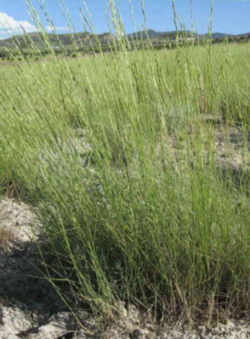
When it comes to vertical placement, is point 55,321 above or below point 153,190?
below

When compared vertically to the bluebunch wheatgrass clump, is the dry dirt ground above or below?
below

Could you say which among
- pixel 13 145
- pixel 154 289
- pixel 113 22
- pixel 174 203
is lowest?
pixel 154 289

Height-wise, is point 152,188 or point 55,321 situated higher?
point 152,188

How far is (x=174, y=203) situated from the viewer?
4.88ft

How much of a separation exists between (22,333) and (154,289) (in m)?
0.61

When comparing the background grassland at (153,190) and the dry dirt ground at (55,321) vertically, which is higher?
the background grassland at (153,190)

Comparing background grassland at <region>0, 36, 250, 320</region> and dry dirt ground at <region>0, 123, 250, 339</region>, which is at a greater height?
background grassland at <region>0, 36, 250, 320</region>

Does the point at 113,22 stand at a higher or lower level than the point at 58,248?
higher

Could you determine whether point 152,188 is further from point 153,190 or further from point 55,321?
point 55,321

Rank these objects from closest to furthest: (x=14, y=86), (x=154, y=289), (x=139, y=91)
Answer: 1. (x=154, y=289)
2. (x=139, y=91)
3. (x=14, y=86)

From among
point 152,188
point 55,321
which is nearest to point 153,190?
point 152,188

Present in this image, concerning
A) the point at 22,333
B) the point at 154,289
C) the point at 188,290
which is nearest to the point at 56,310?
the point at 22,333

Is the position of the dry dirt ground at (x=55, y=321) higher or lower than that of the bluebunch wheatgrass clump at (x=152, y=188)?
lower

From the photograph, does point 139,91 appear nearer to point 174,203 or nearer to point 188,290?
point 174,203
